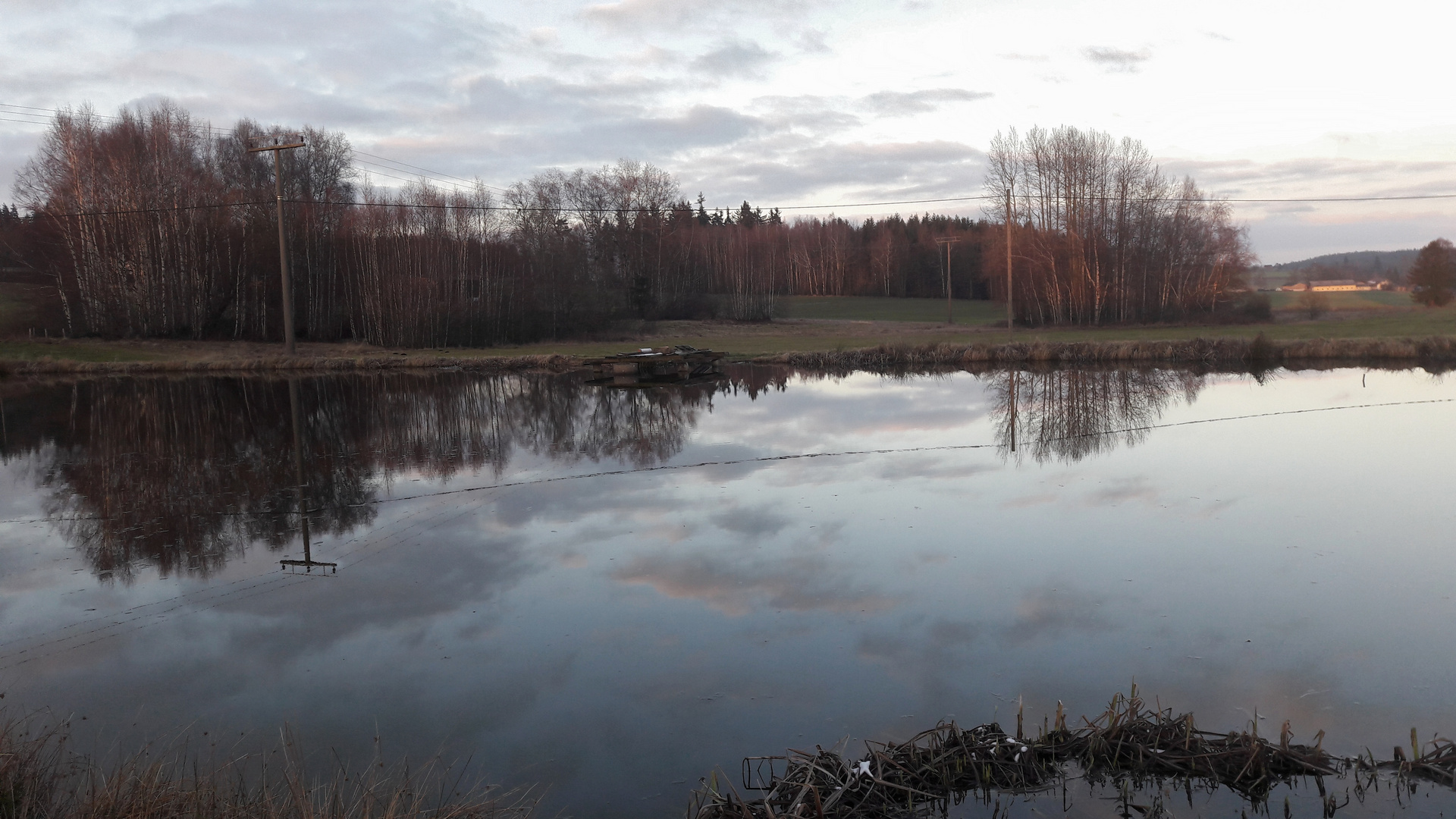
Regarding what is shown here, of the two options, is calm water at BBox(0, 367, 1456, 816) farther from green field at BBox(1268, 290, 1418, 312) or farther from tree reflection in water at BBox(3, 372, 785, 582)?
green field at BBox(1268, 290, 1418, 312)

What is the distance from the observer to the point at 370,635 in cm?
753

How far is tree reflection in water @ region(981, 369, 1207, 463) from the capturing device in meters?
16.1

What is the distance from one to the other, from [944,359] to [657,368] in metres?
10.3

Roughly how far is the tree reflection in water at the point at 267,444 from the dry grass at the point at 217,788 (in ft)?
14.7

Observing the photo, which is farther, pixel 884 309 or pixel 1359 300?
pixel 884 309

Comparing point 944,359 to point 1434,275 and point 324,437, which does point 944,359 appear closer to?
point 324,437

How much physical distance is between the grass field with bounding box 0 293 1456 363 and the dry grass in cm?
3375

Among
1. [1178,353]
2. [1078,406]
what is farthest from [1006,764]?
[1178,353]


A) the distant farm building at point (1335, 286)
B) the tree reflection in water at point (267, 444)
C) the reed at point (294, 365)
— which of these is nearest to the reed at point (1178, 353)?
the tree reflection in water at point (267, 444)

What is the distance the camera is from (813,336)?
50969 mm

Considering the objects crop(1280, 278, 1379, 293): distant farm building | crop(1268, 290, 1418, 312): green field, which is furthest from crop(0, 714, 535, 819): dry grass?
crop(1280, 278, 1379, 293): distant farm building

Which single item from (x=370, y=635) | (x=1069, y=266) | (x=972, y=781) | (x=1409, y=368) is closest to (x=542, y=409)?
(x=370, y=635)

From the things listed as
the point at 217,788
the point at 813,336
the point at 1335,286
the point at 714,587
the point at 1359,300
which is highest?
the point at 1335,286

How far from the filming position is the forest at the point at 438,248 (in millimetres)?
41156
